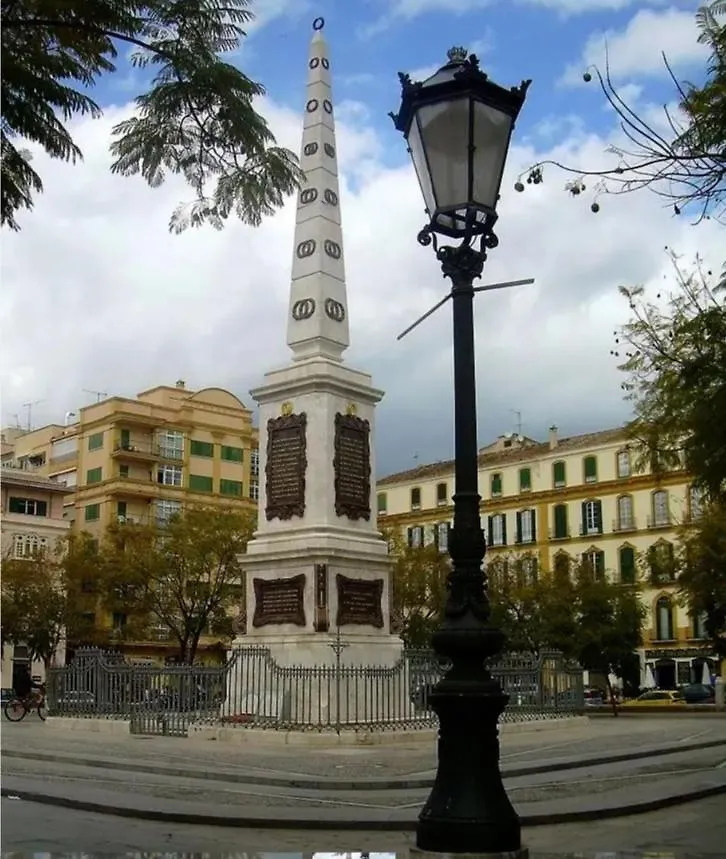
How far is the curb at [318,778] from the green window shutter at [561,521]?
5044 centimetres

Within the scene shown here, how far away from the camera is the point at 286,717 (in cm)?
2052

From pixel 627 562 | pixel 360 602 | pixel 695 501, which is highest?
pixel 695 501

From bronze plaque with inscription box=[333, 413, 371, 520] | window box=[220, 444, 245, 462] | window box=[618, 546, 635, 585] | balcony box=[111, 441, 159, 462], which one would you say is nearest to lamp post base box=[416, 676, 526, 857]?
bronze plaque with inscription box=[333, 413, 371, 520]

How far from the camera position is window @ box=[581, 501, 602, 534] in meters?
67.8

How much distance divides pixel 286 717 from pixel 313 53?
45.9 feet

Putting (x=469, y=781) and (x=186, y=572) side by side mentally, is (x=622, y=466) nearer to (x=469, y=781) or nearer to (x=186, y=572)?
(x=186, y=572)

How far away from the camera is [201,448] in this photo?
72.9 metres

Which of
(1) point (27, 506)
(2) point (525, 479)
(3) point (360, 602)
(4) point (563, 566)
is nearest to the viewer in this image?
(3) point (360, 602)

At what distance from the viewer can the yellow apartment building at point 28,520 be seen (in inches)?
2339

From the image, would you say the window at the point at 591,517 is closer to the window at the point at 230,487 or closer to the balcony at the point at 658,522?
the balcony at the point at 658,522

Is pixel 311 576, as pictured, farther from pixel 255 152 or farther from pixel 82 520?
pixel 82 520

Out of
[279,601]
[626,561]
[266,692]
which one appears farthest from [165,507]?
[266,692]

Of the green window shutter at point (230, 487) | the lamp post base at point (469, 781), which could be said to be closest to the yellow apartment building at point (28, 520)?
the green window shutter at point (230, 487)

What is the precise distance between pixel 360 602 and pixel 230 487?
173ft
